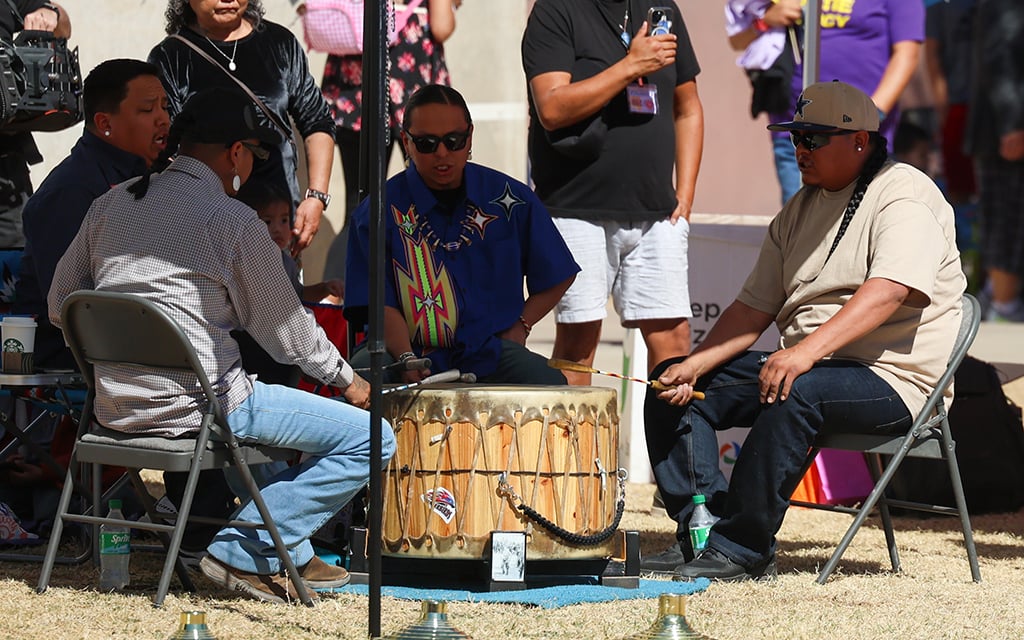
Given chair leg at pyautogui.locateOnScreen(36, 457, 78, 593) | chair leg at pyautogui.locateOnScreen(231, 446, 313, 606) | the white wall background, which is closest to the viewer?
chair leg at pyautogui.locateOnScreen(231, 446, 313, 606)

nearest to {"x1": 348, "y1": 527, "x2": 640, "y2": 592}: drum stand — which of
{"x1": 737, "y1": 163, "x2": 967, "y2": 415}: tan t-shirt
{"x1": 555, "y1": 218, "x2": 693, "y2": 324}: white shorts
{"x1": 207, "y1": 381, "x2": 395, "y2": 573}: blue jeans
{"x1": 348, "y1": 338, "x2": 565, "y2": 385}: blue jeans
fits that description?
{"x1": 207, "y1": 381, "x2": 395, "y2": 573}: blue jeans

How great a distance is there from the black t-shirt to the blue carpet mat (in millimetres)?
1698

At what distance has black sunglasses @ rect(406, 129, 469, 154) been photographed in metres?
4.62

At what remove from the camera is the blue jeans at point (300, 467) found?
13.0 feet

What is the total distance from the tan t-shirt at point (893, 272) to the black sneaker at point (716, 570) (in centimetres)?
67

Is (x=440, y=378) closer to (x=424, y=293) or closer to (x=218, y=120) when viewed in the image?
(x=424, y=293)

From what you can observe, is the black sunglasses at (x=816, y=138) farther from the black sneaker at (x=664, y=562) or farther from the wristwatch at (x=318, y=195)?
the wristwatch at (x=318, y=195)

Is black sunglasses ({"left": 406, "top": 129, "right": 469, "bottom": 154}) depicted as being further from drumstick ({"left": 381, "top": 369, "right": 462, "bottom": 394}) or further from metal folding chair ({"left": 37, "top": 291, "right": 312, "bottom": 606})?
metal folding chair ({"left": 37, "top": 291, "right": 312, "bottom": 606})

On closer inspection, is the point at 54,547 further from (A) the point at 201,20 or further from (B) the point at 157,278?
(A) the point at 201,20

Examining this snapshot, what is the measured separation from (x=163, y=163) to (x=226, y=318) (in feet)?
1.62

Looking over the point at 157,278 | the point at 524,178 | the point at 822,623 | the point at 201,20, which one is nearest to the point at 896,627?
the point at 822,623

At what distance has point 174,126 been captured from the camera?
4086 millimetres

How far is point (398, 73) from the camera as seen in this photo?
6543mm

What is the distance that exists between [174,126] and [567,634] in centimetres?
167
